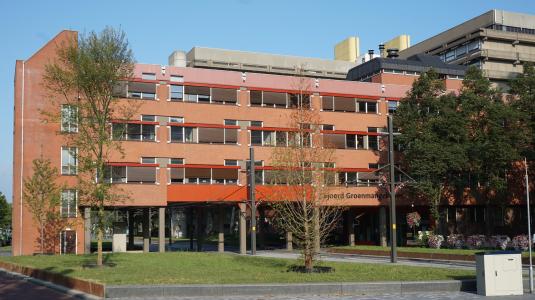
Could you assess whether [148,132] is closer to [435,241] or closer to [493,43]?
[435,241]

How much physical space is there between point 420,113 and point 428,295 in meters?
35.8

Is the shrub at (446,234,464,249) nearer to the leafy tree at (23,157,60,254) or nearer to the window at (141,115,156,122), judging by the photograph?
the window at (141,115,156,122)

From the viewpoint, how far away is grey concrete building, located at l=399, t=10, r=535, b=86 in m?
89.8

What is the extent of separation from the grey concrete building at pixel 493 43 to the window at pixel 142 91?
179 feet

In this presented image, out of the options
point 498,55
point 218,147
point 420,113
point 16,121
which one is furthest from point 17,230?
point 498,55

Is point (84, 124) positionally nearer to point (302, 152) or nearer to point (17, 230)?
point (302, 152)

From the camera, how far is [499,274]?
60.7 ft

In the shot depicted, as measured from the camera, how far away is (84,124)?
29750 mm

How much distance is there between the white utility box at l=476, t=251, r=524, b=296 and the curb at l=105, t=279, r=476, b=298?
3.81 feet

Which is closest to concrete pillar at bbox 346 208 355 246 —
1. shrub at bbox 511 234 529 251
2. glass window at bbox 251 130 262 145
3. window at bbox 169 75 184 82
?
glass window at bbox 251 130 262 145

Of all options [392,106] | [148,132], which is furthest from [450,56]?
[148,132]

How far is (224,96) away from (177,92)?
375 cm

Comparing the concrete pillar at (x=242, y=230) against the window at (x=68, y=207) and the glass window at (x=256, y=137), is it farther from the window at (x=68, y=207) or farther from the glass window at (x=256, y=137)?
the window at (x=68, y=207)

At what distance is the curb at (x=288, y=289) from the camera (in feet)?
57.3
